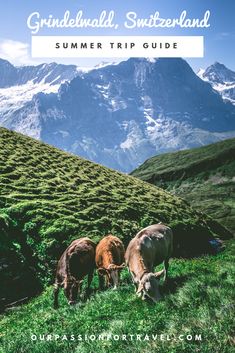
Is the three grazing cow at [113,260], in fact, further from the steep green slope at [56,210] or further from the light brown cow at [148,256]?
the steep green slope at [56,210]

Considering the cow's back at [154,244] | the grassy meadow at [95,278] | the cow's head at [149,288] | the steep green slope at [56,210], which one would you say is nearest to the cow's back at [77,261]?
the grassy meadow at [95,278]

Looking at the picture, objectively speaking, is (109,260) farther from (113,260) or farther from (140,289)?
(140,289)

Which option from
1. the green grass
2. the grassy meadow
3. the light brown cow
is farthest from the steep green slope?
the green grass

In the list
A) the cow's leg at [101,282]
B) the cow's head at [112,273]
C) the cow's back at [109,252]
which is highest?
the cow's back at [109,252]

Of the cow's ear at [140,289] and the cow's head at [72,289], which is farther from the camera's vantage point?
the cow's head at [72,289]

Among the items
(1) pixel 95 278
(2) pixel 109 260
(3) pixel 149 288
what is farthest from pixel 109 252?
(3) pixel 149 288

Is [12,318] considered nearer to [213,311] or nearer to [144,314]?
[144,314]

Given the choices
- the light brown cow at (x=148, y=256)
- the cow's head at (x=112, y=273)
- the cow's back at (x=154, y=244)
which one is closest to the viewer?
the light brown cow at (x=148, y=256)

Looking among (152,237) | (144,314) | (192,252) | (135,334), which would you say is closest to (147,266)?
(152,237)

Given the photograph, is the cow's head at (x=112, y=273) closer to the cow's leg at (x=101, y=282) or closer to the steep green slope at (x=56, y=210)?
the cow's leg at (x=101, y=282)

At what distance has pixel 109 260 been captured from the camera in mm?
22422

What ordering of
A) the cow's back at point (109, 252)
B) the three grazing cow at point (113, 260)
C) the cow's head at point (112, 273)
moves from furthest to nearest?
the cow's back at point (109, 252) → the cow's head at point (112, 273) → the three grazing cow at point (113, 260)

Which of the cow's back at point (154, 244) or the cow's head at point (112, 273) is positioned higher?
the cow's back at point (154, 244)

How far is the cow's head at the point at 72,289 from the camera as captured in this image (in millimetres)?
19922
